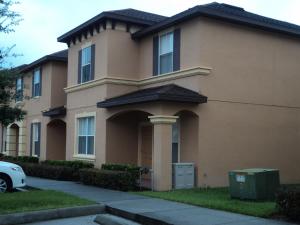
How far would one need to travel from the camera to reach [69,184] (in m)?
17.7

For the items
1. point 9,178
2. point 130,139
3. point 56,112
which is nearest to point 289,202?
point 9,178

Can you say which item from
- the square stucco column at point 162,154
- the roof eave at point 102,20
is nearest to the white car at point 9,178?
the square stucco column at point 162,154

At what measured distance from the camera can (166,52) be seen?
60.0 ft

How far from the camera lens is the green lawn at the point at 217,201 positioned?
10.9m

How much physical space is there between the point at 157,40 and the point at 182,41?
1.60 meters

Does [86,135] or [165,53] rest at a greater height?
[165,53]

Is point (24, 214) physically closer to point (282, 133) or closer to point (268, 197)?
point (268, 197)

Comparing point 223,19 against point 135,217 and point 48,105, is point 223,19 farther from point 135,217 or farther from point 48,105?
point 48,105

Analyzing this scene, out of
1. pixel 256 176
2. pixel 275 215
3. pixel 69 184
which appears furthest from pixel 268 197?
pixel 69 184

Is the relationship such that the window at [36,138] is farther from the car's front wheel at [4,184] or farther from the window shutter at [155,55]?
the car's front wheel at [4,184]

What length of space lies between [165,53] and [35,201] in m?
8.32

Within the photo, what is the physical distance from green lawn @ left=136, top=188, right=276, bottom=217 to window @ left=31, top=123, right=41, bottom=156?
13.6 metres

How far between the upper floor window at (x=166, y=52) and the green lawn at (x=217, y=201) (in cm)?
480

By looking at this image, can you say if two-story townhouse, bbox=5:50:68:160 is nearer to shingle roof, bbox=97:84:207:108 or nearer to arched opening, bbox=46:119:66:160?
arched opening, bbox=46:119:66:160
